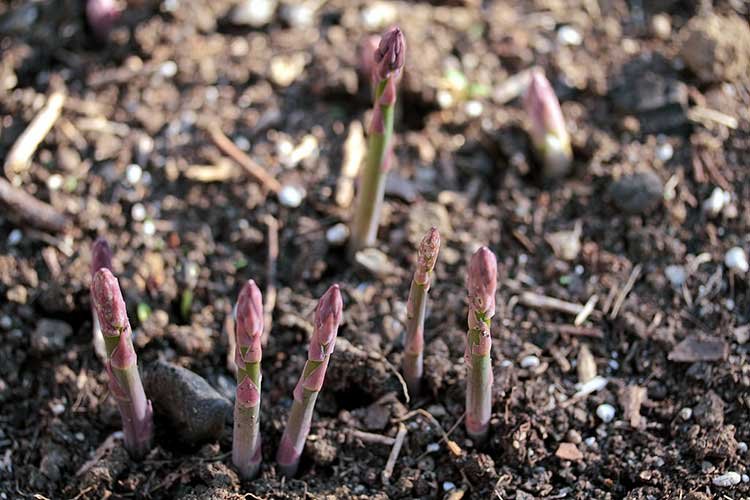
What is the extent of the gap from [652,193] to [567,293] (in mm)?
492

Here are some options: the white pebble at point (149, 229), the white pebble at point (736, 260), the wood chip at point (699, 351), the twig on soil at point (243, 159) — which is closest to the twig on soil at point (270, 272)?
the twig on soil at point (243, 159)

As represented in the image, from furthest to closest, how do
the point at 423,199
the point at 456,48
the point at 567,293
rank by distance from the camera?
the point at 456,48, the point at 423,199, the point at 567,293

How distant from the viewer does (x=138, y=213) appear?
3.26 meters

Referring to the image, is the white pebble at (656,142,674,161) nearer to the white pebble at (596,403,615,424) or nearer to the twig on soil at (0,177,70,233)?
the white pebble at (596,403,615,424)

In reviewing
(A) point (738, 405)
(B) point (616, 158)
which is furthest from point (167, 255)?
(A) point (738, 405)

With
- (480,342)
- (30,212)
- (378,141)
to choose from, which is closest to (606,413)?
(480,342)

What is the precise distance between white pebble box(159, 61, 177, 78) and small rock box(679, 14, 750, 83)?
2.03 meters

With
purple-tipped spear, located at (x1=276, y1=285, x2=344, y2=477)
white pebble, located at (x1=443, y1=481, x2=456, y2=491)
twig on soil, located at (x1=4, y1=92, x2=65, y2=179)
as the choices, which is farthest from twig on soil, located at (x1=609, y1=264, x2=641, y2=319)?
twig on soil, located at (x1=4, y1=92, x2=65, y2=179)

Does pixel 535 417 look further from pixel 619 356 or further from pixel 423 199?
pixel 423 199

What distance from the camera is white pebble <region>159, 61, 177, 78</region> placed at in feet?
12.1

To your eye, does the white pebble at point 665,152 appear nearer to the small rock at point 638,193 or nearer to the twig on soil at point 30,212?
the small rock at point 638,193

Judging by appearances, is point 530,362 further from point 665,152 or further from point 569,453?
point 665,152

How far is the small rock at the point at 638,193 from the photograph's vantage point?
126 inches

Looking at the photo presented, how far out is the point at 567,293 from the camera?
3.04 meters
